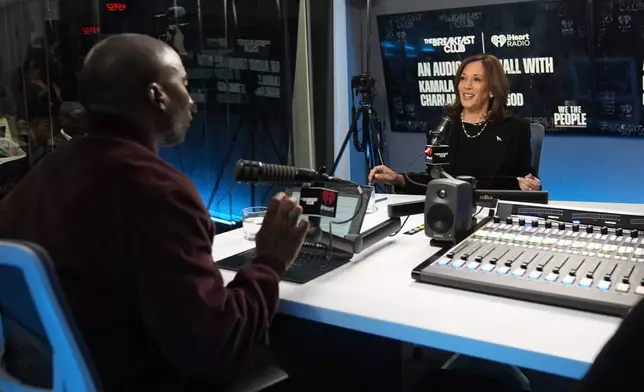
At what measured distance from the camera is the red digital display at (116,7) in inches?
149

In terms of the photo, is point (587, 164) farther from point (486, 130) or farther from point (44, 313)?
point (44, 313)

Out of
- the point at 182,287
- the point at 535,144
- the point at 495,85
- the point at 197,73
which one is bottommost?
the point at 182,287

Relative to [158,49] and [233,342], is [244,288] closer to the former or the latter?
[233,342]

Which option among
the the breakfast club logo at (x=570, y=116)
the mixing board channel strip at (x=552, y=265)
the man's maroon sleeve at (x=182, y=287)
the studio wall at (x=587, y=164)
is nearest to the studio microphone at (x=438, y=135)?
the mixing board channel strip at (x=552, y=265)

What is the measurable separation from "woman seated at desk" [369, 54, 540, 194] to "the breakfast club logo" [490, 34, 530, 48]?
3.43ft

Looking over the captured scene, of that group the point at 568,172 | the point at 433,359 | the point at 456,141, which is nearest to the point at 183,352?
the point at 433,359

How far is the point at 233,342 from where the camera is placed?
1039 mm

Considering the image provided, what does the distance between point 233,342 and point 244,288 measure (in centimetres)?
12

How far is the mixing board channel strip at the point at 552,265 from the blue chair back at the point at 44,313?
704 mm

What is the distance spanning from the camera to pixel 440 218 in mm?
1584

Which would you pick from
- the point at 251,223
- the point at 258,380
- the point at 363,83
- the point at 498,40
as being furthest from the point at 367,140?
the point at 258,380

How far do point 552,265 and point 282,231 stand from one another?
0.57 m

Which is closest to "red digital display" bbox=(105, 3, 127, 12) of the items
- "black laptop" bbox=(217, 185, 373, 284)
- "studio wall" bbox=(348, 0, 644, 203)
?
"studio wall" bbox=(348, 0, 644, 203)

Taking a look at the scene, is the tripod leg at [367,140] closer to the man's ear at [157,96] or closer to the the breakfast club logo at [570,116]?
the the breakfast club logo at [570,116]
